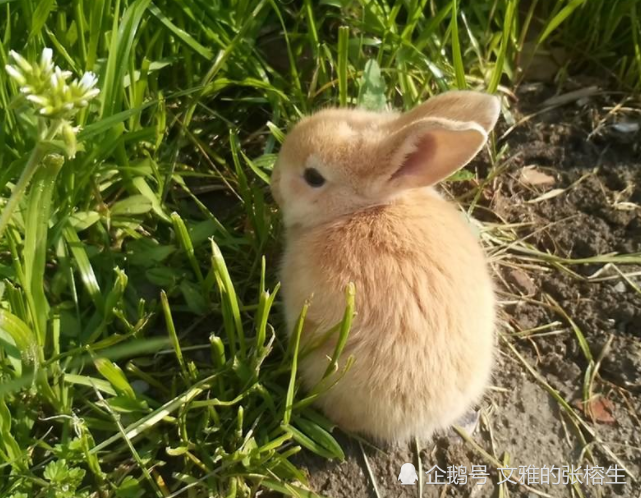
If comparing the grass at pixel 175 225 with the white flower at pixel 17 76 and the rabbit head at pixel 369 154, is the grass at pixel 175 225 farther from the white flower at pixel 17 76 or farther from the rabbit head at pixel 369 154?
the rabbit head at pixel 369 154

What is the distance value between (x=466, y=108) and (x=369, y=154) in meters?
0.35

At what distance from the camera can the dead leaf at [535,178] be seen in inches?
132

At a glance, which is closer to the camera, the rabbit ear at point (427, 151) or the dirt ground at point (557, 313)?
the rabbit ear at point (427, 151)

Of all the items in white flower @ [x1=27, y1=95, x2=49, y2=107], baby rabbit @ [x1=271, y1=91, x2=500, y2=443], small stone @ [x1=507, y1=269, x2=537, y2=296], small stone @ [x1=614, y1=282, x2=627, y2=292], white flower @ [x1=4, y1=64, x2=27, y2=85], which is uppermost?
white flower @ [x1=4, y1=64, x2=27, y2=85]

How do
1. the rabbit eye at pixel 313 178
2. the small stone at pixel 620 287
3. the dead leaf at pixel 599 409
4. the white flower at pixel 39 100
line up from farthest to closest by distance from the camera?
1. the small stone at pixel 620 287
2. the dead leaf at pixel 599 409
3. the rabbit eye at pixel 313 178
4. the white flower at pixel 39 100

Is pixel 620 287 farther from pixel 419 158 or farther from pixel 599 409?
pixel 419 158

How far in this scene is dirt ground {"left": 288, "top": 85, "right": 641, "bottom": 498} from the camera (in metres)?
2.59

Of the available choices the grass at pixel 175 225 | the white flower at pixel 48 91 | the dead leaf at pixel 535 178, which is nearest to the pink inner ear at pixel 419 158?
the grass at pixel 175 225

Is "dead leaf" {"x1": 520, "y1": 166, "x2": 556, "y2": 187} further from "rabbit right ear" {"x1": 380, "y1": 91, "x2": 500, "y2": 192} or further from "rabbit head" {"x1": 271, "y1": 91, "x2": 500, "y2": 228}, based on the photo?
"rabbit right ear" {"x1": 380, "y1": 91, "x2": 500, "y2": 192}

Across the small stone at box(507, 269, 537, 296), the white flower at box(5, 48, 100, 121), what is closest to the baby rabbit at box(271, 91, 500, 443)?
the small stone at box(507, 269, 537, 296)

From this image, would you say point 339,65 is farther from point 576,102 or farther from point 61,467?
point 61,467

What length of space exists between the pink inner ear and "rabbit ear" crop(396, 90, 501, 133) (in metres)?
0.11

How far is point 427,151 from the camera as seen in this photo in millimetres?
2312

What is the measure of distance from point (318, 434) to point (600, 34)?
2496 mm
